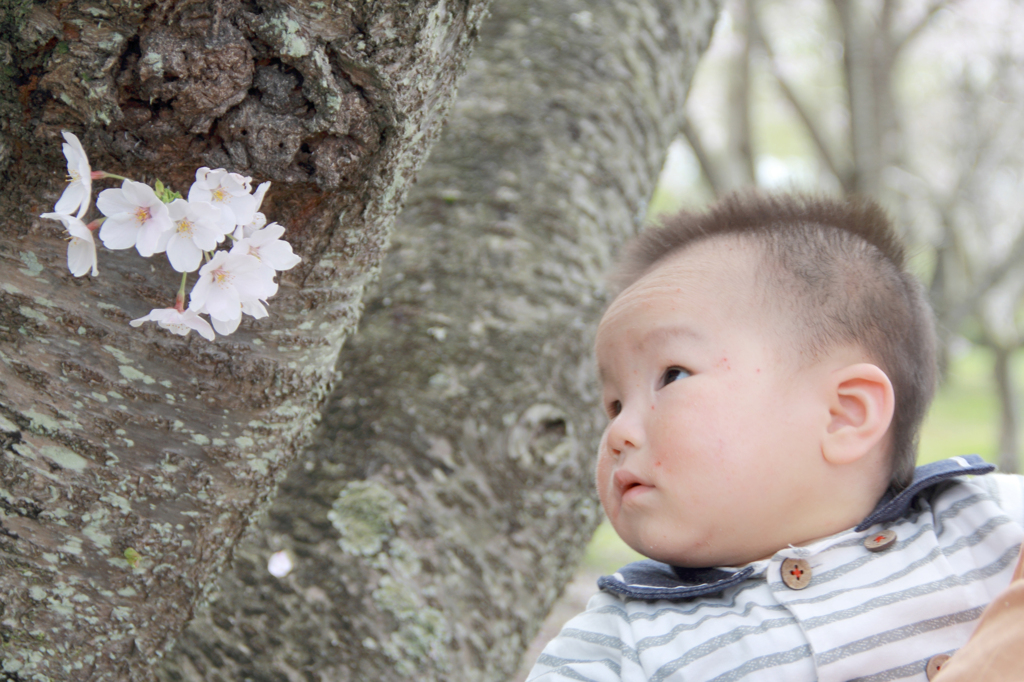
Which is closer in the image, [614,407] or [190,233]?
[190,233]

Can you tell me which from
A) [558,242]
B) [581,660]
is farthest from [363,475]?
[558,242]

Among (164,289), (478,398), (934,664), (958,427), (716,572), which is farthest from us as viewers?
(958,427)

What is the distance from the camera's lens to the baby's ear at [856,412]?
1.50 metres

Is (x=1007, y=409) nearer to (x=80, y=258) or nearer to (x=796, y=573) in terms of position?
(x=796, y=573)

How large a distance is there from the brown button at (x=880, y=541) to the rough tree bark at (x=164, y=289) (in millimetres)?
1112

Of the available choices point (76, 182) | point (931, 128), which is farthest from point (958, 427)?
point (76, 182)

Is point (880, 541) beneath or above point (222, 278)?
beneath

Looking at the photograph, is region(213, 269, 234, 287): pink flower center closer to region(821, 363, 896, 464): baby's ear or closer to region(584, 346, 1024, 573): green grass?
region(821, 363, 896, 464): baby's ear

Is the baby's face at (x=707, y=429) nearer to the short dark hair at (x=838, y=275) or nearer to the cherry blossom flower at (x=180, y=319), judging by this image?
the short dark hair at (x=838, y=275)

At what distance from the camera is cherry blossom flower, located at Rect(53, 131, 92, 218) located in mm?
976

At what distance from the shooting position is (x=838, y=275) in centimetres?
Answer: 163

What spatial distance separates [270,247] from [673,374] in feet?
2.82

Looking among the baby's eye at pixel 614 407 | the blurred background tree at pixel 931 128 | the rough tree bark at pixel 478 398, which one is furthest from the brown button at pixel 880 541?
the blurred background tree at pixel 931 128

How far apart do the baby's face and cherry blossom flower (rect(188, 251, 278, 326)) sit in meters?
0.78
